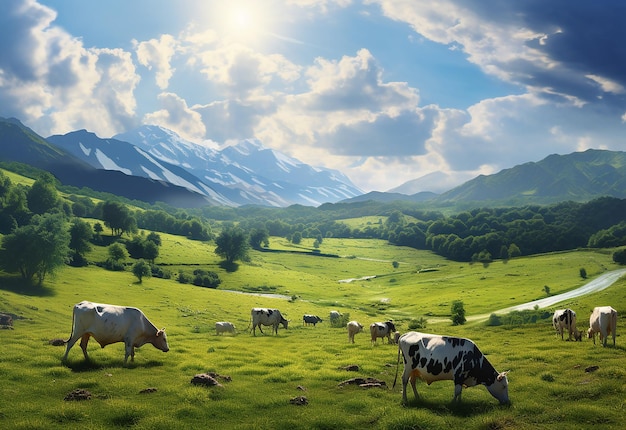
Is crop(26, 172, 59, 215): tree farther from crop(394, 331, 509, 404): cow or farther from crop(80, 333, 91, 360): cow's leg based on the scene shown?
crop(394, 331, 509, 404): cow

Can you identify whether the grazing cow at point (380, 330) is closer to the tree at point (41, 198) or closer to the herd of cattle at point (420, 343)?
the herd of cattle at point (420, 343)

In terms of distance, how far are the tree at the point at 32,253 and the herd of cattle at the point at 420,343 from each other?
68574 mm

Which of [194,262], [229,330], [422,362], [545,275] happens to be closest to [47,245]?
[229,330]

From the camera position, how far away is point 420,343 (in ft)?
61.0

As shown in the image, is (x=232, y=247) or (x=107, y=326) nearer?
(x=107, y=326)

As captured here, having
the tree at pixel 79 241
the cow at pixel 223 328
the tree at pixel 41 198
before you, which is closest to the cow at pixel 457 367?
the cow at pixel 223 328

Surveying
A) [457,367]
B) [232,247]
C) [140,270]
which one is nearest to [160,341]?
[457,367]

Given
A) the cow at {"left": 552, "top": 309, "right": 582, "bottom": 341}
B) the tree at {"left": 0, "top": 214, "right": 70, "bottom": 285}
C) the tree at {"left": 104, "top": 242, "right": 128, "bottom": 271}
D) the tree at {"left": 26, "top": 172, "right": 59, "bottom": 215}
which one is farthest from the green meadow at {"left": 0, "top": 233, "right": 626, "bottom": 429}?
the tree at {"left": 26, "top": 172, "right": 59, "bottom": 215}

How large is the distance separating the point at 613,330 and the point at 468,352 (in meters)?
19.3

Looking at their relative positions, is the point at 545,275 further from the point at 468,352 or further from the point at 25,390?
the point at 25,390

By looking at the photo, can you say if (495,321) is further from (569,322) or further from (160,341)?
(160,341)

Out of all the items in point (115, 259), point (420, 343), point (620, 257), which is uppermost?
point (620, 257)

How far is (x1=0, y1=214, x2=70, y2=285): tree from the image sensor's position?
80.9 m

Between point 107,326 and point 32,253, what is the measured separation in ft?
237
